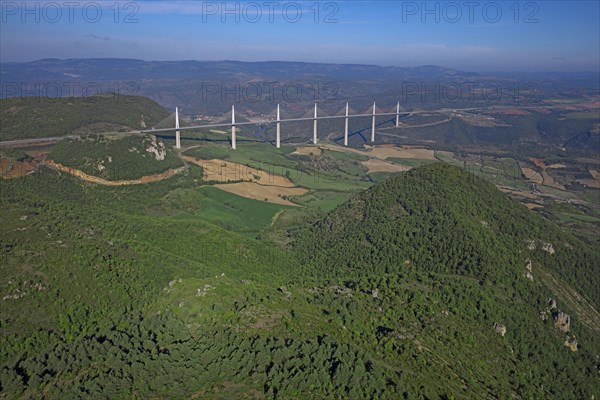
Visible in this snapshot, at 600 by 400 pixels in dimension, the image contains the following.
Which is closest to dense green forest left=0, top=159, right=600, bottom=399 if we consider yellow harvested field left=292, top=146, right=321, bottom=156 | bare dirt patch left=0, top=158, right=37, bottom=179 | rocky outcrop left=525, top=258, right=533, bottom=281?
rocky outcrop left=525, top=258, right=533, bottom=281

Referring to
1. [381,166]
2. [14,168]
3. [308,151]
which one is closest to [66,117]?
[14,168]

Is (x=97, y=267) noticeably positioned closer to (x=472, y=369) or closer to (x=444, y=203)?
(x=472, y=369)

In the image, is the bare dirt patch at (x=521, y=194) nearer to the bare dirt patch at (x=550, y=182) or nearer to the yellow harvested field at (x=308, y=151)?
the bare dirt patch at (x=550, y=182)

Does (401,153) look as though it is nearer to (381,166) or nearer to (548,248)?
(381,166)

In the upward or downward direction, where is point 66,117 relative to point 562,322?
upward

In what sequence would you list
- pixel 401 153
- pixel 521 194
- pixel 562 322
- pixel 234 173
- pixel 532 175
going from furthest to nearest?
pixel 401 153 → pixel 532 175 → pixel 521 194 → pixel 234 173 → pixel 562 322

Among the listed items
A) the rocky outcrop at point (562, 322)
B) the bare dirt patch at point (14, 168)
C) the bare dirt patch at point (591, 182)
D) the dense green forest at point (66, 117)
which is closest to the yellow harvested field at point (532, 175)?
the bare dirt patch at point (591, 182)

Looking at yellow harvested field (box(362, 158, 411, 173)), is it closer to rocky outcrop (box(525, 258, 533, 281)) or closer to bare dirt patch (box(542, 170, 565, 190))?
bare dirt patch (box(542, 170, 565, 190))
